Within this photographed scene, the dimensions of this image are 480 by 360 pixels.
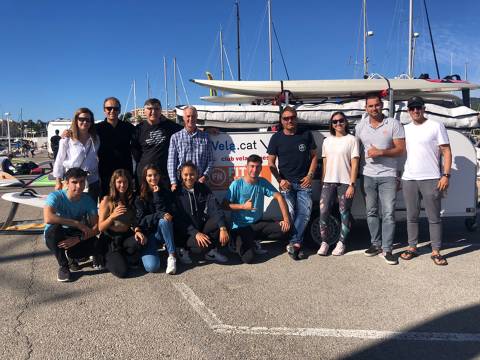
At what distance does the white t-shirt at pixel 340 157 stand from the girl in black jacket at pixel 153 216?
2.08 metres

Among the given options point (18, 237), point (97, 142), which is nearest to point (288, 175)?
point (97, 142)

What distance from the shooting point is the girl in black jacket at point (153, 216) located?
15.5 ft

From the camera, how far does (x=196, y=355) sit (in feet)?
9.29

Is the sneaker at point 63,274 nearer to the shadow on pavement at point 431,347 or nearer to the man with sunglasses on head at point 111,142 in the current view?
the man with sunglasses on head at point 111,142

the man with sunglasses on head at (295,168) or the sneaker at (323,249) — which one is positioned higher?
the man with sunglasses on head at (295,168)

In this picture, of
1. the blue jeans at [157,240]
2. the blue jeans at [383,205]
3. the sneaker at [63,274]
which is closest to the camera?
the sneaker at [63,274]

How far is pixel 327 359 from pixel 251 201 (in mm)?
2554

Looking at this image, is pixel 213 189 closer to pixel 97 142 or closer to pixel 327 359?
pixel 97 142

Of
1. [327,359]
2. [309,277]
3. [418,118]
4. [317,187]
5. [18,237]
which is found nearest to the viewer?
[327,359]

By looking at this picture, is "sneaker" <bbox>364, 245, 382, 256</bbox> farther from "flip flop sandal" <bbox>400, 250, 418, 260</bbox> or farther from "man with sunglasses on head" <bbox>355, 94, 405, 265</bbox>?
"flip flop sandal" <bbox>400, 250, 418, 260</bbox>

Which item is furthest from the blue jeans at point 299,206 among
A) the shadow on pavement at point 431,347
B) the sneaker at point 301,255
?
the shadow on pavement at point 431,347

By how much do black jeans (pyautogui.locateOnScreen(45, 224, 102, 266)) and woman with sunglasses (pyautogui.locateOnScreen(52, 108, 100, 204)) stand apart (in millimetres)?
591

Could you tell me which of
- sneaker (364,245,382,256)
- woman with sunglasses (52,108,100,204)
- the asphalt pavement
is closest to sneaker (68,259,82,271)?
the asphalt pavement

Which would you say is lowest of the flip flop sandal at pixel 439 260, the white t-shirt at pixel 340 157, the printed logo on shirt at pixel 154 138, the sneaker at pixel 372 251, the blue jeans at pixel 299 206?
the flip flop sandal at pixel 439 260
